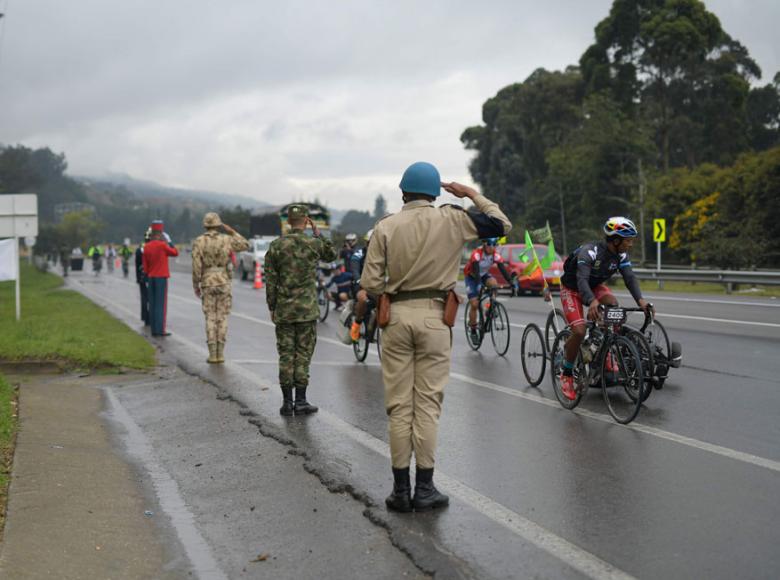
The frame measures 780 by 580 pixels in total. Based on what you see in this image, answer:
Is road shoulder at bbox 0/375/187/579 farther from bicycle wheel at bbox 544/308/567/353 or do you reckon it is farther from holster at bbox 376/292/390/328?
bicycle wheel at bbox 544/308/567/353

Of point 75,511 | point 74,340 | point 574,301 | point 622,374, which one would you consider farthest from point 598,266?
point 74,340

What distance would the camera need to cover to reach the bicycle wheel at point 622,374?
25.4ft

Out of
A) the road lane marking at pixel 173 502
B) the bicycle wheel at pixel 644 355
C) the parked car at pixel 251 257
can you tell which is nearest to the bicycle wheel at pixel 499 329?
the bicycle wheel at pixel 644 355

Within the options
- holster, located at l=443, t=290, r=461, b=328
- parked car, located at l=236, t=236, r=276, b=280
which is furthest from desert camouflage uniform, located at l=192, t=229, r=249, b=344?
parked car, located at l=236, t=236, r=276, b=280

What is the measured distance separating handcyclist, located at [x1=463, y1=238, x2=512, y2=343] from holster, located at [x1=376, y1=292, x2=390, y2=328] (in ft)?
25.8

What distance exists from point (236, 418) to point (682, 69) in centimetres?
5426

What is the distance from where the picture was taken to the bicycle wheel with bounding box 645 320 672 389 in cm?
939

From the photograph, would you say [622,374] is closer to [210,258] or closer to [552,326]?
[552,326]

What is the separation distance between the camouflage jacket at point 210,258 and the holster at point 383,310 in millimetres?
7178

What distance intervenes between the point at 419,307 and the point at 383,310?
0.71ft

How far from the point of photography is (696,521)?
5.07 metres

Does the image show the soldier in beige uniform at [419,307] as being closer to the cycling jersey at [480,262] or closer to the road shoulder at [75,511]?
the road shoulder at [75,511]

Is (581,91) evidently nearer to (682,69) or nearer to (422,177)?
(682,69)

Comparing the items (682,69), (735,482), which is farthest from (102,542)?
(682,69)
